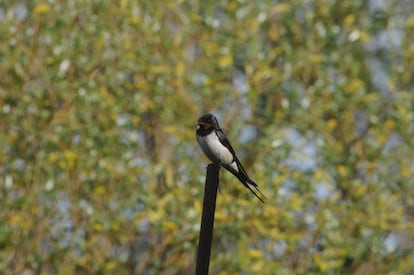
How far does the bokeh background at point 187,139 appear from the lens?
10.8 m

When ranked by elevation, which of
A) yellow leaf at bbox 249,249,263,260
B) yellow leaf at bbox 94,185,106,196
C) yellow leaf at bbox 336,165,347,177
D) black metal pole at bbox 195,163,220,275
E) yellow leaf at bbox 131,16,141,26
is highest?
yellow leaf at bbox 131,16,141,26

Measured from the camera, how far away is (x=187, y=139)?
1120 cm

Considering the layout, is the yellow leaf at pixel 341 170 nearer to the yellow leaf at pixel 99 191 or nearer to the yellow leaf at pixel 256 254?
the yellow leaf at pixel 256 254

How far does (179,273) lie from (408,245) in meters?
3.13

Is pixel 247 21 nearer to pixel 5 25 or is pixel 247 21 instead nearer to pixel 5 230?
pixel 5 25

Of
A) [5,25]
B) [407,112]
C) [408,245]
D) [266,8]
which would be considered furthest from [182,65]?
[408,245]

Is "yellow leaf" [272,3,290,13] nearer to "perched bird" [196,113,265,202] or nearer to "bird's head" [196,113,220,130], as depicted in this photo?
"perched bird" [196,113,265,202]

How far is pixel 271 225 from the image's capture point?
11391mm

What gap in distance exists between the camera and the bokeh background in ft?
35.4

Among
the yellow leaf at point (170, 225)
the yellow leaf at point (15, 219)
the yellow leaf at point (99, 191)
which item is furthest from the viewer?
the yellow leaf at point (99, 191)

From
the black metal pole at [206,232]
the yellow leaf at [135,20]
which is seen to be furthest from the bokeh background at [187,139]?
the black metal pole at [206,232]

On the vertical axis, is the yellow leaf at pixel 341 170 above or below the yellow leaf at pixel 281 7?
below

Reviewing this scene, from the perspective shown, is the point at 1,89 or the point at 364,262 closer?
the point at 1,89

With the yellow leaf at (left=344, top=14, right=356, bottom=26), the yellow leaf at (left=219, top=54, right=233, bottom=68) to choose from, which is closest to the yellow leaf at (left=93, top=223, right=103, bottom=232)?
the yellow leaf at (left=219, top=54, right=233, bottom=68)
